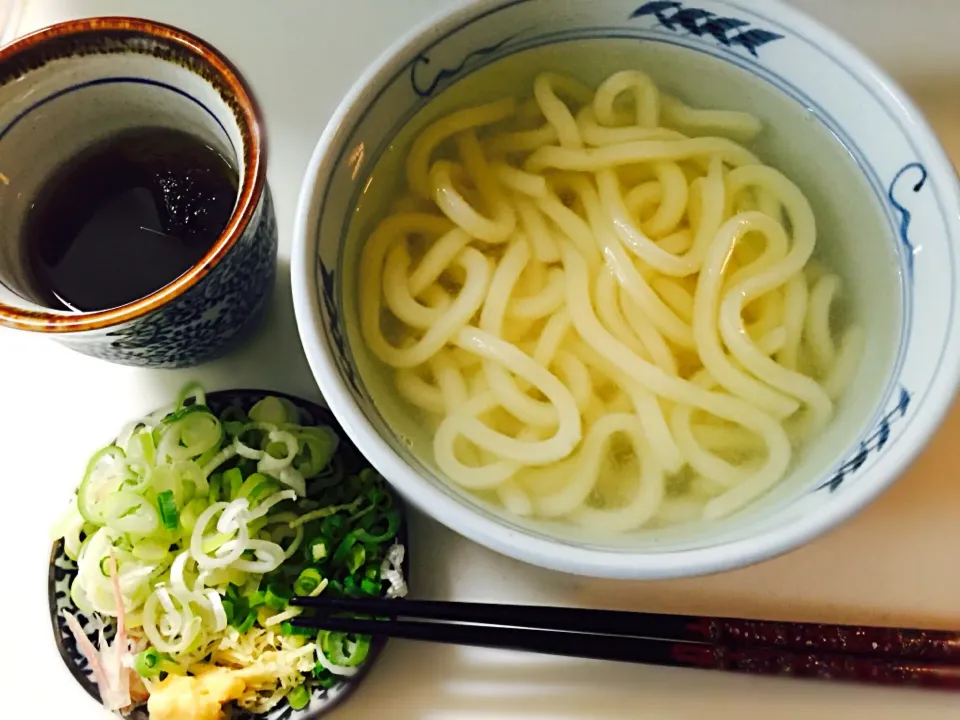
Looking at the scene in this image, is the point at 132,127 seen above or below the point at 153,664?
above

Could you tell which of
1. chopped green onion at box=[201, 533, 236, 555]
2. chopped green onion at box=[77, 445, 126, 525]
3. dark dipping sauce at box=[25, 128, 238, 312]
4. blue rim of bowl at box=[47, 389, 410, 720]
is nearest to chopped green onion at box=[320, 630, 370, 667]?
blue rim of bowl at box=[47, 389, 410, 720]

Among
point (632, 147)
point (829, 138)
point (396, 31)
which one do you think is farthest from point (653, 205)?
point (396, 31)

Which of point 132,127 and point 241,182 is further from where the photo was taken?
point 132,127

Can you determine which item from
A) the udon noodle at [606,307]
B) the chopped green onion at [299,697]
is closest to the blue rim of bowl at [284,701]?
the chopped green onion at [299,697]

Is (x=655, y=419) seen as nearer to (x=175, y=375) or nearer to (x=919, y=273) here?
(x=919, y=273)

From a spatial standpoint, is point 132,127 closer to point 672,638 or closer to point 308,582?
point 308,582

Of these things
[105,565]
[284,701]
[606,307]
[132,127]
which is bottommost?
[284,701]

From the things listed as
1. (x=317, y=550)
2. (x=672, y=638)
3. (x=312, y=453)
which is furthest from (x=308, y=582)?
(x=672, y=638)
